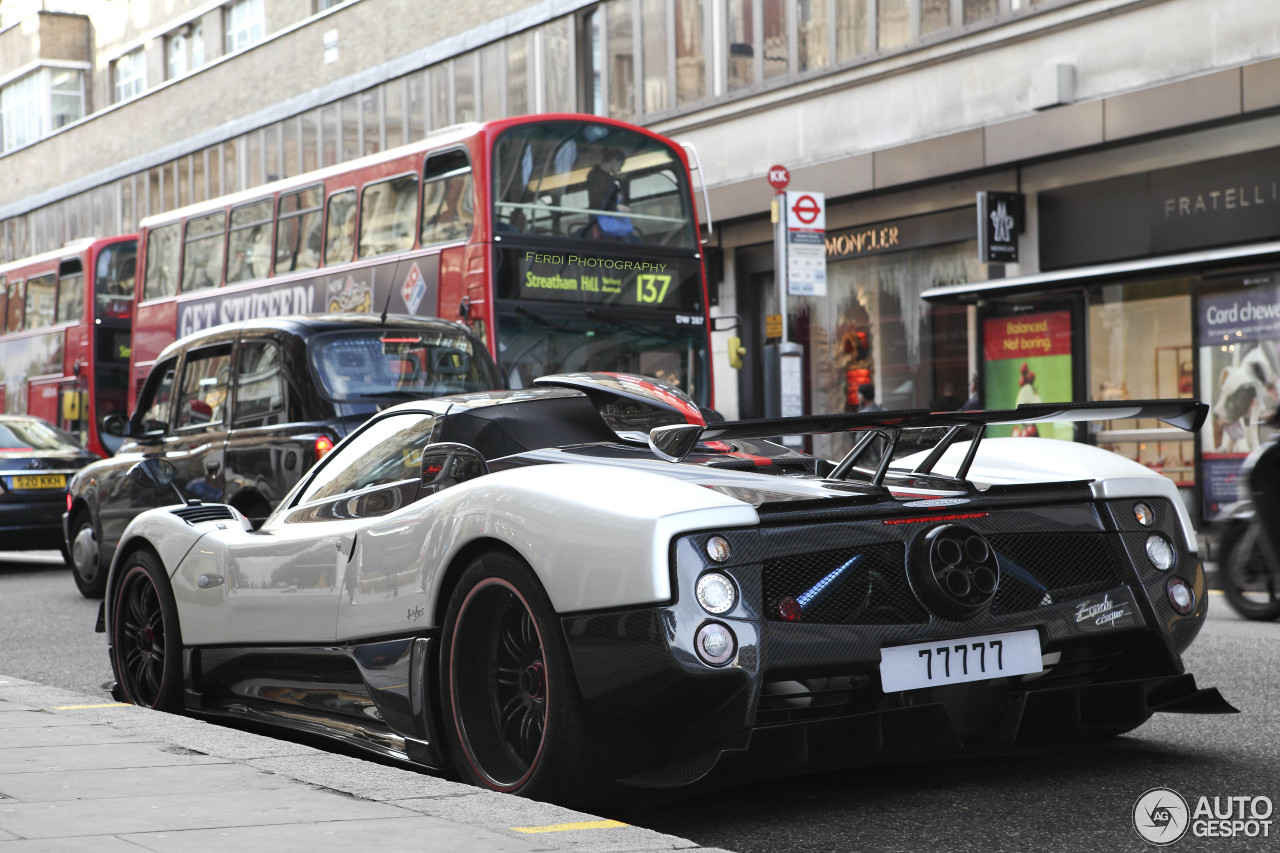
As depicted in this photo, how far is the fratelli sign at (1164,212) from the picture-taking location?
1612 cm

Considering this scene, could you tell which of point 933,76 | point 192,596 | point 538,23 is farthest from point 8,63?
point 192,596

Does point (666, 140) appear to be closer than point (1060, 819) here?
No

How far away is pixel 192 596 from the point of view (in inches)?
225

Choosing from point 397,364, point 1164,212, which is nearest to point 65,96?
point 1164,212

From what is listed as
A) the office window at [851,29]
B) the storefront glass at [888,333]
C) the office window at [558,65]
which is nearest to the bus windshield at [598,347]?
the storefront glass at [888,333]

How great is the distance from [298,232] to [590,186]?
372cm

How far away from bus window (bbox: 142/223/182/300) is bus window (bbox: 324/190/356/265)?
4067 millimetres

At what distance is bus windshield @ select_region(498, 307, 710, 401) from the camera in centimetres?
1347

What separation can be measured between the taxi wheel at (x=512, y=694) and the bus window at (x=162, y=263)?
1573cm

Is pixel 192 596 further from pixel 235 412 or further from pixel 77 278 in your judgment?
pixel 77 278

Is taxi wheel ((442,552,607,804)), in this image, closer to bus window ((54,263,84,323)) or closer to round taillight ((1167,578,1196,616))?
round taillight ((1167,578,1196,616))

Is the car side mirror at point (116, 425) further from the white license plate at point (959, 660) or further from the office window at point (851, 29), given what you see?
the office window at point (851, 29)

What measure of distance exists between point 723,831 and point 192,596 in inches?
97.8

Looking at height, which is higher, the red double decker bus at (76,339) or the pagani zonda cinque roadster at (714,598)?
the red double decker bus at (76,339)
